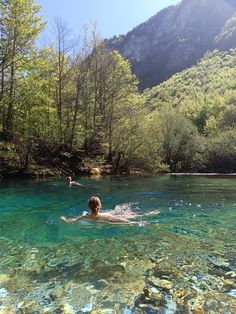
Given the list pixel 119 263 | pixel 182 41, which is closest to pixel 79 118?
pixel 119 263

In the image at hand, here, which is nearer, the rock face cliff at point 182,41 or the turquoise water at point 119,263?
the turquoise water at point 119,263

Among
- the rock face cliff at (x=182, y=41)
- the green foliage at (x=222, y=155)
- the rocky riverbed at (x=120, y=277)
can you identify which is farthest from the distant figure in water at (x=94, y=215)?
the rock face cliff at (x=182, y=41)

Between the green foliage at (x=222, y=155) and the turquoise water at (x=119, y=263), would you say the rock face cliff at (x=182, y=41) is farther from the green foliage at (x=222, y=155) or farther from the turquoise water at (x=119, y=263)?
the turquoise water at (x=119, y=263)

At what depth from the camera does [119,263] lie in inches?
307

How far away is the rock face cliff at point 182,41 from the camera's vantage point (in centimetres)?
17412

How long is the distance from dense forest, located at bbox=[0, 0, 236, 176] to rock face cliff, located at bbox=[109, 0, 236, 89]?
118 m

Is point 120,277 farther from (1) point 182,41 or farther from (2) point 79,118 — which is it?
(1) point 182,41

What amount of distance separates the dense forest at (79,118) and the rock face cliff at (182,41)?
118 meters

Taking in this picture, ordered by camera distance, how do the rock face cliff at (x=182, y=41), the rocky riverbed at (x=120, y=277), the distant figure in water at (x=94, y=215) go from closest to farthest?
1. the rocky riverbed at (x=120, y=277)
2. the distant figure in water at (x=94, y=215)
3. the rock face cliff at (x=182, y=41)

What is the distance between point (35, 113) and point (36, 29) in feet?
24.1

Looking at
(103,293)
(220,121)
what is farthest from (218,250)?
(220,121)

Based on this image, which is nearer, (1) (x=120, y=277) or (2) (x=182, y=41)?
(1) (x=120, y=277)

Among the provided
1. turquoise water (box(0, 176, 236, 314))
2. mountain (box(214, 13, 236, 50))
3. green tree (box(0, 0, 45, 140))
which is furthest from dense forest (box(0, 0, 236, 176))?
mountain (box(214, 13, 236, 50))

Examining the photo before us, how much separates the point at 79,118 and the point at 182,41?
155 metres
